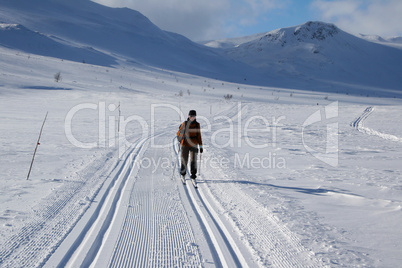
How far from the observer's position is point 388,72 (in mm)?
85562

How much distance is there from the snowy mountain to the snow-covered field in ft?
199

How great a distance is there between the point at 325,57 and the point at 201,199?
102m

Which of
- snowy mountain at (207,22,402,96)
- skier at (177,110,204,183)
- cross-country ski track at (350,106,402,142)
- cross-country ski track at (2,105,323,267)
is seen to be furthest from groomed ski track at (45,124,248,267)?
snowy mountain at (207,22,402,96)

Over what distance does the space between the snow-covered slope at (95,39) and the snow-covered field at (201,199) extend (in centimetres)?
4084

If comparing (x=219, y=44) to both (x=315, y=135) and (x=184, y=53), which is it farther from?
(x=315, y=135)

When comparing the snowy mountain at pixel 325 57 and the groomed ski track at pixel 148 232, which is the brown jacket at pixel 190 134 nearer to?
the groomed ski track at pixel 148 232

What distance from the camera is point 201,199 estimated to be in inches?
225

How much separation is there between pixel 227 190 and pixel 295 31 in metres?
127

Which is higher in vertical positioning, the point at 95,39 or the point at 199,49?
the point at 199,49

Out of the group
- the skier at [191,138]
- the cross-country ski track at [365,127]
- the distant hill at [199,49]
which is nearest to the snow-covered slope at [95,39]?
the distant hill at [199,49]

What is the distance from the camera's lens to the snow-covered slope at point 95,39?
50.8 meters

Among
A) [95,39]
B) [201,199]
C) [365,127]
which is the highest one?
[95,39]

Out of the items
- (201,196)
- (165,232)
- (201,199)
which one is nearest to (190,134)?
(201,196)

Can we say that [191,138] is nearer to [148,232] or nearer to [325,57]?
[148,232]
